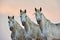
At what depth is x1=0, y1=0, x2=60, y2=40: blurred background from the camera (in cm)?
249

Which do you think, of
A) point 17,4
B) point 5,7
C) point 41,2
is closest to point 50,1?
point 41,2

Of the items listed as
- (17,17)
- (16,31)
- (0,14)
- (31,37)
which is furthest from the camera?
(0,14)

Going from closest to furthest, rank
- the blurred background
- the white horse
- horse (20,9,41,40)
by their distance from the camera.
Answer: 1. the white horse
2. horse (20,9,41,40)
3. the blurred background

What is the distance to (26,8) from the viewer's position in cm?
265

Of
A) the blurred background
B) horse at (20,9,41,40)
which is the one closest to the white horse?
horse at (20,9,41,40)

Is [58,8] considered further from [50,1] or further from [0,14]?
[0,14]

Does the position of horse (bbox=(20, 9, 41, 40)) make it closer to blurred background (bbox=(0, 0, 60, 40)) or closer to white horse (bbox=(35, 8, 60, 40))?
white horse (bbox=(35, 8, 60, 40))

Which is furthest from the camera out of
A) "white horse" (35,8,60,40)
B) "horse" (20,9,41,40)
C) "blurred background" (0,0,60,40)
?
"blurred background" (0,0,60,40)

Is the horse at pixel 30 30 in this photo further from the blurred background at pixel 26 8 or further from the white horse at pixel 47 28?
the blurred background at pixel 26 8

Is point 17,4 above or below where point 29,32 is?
above

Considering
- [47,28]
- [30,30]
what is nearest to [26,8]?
[30,30]

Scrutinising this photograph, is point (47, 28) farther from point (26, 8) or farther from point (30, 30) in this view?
point (26, 8)

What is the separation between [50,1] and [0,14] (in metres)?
0.79

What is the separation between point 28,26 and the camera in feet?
6.56
